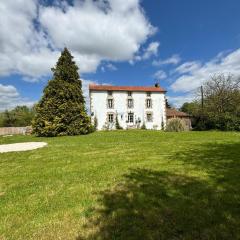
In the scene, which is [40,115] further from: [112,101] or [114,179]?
[114,179]

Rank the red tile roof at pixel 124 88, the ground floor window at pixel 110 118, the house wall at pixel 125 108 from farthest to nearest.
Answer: the ground floor window at pixel 110 118 → the red tile roof at pixel 124 88 → the house wall at pixel 125 108

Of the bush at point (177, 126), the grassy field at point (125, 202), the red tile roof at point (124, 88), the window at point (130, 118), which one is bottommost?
the grassy field at point (125, 202)

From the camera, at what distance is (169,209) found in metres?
4.02

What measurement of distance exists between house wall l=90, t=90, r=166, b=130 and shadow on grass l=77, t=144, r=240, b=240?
3066 cm

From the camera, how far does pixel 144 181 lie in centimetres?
563

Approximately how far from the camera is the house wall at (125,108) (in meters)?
36.4

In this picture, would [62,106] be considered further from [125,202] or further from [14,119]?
[14,119]

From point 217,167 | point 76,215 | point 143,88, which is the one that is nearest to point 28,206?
point 76,215

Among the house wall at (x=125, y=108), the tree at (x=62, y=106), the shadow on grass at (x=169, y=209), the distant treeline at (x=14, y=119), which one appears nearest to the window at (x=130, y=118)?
the house wall at (x=125, y=108)

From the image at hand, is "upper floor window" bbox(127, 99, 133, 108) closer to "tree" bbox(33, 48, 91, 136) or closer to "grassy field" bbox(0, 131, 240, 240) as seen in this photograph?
"tree" bbox(33, 48, 91, 136)

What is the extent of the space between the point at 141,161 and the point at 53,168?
9.01 feet

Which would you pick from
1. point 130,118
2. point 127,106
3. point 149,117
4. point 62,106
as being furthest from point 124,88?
point 62,106

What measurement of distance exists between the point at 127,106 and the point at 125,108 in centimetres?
49

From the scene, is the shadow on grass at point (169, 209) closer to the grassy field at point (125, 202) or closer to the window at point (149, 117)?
the grassy field at point (125, 202)
